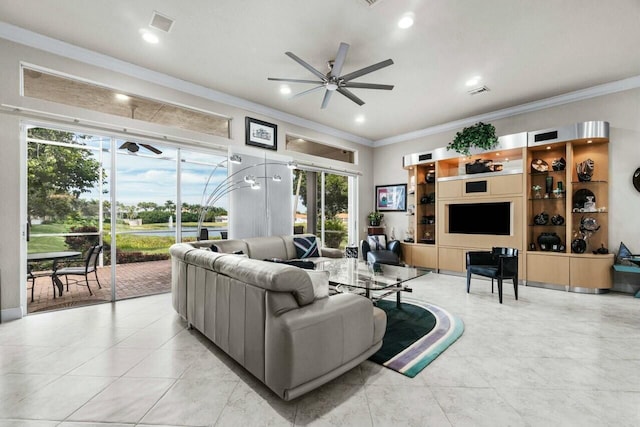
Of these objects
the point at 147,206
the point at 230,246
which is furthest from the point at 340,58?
the point at 147,206

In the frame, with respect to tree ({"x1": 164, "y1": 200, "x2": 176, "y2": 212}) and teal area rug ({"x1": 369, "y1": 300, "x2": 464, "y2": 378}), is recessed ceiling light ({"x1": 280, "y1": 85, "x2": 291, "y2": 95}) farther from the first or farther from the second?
teal area rug ({"x1": 369, "y1": 300, "x2": 464, "y2": 378})

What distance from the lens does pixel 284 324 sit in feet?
5.61

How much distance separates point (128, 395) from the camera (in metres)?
1.91

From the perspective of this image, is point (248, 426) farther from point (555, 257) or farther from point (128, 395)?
point (555, 257)

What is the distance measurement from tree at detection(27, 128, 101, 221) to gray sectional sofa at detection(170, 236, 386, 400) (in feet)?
9.44

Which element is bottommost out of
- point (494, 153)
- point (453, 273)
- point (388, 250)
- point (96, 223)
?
point (453, 273)

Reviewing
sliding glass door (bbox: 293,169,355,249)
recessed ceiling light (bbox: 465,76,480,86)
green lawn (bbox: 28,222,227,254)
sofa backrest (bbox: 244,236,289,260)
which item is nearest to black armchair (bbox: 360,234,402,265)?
sliding glass door (bbox: 293,169,355,249)

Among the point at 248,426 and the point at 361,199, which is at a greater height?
the point at 361,199

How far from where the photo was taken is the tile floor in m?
1.71

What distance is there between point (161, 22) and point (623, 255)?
7045 mm

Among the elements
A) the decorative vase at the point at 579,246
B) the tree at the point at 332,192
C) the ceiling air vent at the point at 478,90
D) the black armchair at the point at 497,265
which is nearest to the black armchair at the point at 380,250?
the tree at the point at 332,192

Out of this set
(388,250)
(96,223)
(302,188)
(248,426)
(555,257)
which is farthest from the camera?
(302,188)

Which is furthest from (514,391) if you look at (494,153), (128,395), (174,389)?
(494,153)

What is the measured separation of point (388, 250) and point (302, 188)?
2489mm
